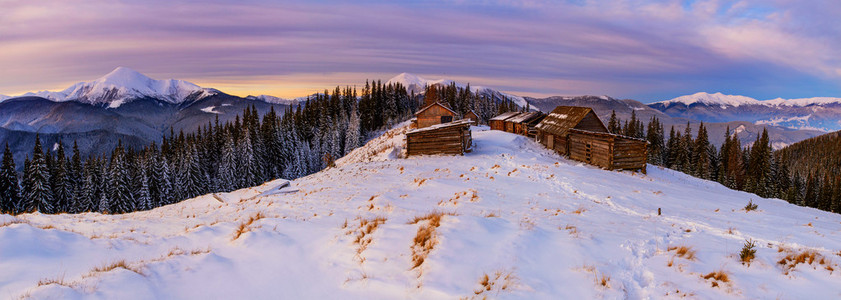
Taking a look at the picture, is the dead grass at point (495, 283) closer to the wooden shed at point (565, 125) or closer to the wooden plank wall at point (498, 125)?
the wooden shed at point (565, 125)

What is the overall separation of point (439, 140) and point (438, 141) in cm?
15

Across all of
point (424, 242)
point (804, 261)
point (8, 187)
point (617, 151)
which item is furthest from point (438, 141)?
point (8, 187)

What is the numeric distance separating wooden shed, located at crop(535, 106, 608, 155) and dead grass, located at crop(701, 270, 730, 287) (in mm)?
32643

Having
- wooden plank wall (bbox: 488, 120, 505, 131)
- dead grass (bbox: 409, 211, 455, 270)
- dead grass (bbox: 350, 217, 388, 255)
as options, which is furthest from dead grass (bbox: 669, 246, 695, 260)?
wooden plank wall (bbox: 488, 120, 505, 131)

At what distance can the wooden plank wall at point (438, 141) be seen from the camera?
37.3 m

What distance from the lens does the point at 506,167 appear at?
91.7 ft

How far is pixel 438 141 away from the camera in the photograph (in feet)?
125

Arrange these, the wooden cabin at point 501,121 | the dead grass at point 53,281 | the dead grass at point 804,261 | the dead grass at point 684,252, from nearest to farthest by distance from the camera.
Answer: the dead grass at point 53,281
the dead grass at point 804,261
the dead grass at point 684,252
the wooden cabin at point 501,121

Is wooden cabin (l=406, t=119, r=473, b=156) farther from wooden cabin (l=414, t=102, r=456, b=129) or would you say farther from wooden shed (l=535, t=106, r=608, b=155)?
wooden cabin (l=414, t=102, r=456, b=129)

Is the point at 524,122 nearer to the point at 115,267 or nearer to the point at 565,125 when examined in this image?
the point at 565,125

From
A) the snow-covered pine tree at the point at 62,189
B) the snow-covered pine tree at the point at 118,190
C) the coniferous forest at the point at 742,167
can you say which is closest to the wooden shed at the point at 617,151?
the coniferous forest at the point at 742,167

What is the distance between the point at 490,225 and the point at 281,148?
8253 centimetres

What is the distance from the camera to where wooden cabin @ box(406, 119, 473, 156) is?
37250mm

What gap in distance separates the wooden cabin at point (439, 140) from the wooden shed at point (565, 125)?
10.2 m
